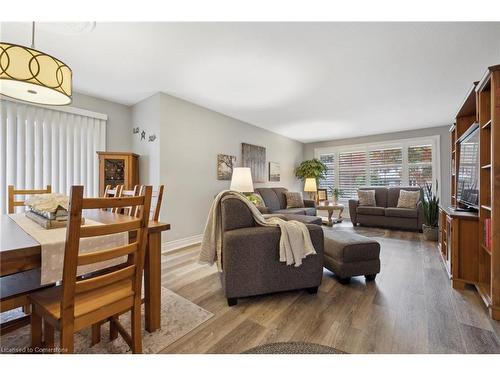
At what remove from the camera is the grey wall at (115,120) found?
130 inches

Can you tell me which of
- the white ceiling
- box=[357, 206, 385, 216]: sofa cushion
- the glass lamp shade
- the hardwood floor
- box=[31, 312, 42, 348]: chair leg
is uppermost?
the white ceiling

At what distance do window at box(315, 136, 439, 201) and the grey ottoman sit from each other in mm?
4353

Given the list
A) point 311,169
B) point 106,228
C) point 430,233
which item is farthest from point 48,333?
point 311,169

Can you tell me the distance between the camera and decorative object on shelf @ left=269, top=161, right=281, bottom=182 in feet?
18.4

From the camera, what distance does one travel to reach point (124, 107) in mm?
3688

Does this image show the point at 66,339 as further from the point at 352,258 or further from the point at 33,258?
the point at 352,258

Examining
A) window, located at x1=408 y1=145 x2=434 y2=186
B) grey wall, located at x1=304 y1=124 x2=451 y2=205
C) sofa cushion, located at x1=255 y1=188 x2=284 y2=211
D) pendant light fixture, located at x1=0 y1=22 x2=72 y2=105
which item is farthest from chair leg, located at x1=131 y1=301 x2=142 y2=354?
grey wall, located at x1=304 y1=124 x2=451 y2=205

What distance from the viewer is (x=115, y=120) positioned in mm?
3572

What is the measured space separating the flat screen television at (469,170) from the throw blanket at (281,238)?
5.62ft

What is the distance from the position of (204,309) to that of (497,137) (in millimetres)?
2576

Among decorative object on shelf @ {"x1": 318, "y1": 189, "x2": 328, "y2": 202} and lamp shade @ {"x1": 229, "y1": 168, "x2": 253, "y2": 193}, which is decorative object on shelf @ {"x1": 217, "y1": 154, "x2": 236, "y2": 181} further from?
decorative object on shelf @ {"x1": 318, "y1": 189, "x2": 328, "y2": 202}
